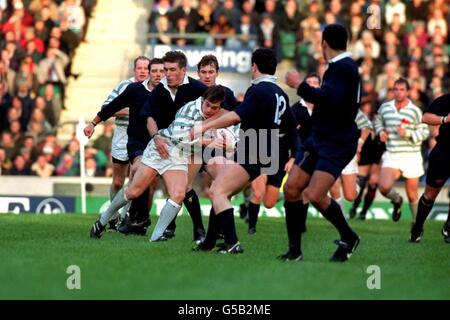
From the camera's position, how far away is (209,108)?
14234 millimetres

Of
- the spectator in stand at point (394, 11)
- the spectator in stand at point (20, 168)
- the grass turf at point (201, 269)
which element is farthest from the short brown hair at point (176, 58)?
the spectator in stand at point (394, 11)

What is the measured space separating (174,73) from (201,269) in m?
3.51

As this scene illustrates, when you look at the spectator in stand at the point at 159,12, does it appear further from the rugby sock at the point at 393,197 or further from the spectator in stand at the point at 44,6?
the rugby sock at the point at 393,197

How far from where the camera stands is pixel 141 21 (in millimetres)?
32156

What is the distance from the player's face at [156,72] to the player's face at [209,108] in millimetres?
2374

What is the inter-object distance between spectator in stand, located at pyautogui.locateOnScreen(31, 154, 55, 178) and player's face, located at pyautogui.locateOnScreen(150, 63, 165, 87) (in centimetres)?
1057

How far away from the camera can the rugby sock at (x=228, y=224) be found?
13789mm

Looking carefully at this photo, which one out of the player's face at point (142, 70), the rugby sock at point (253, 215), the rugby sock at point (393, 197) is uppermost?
the player's face at point (142, 70)
